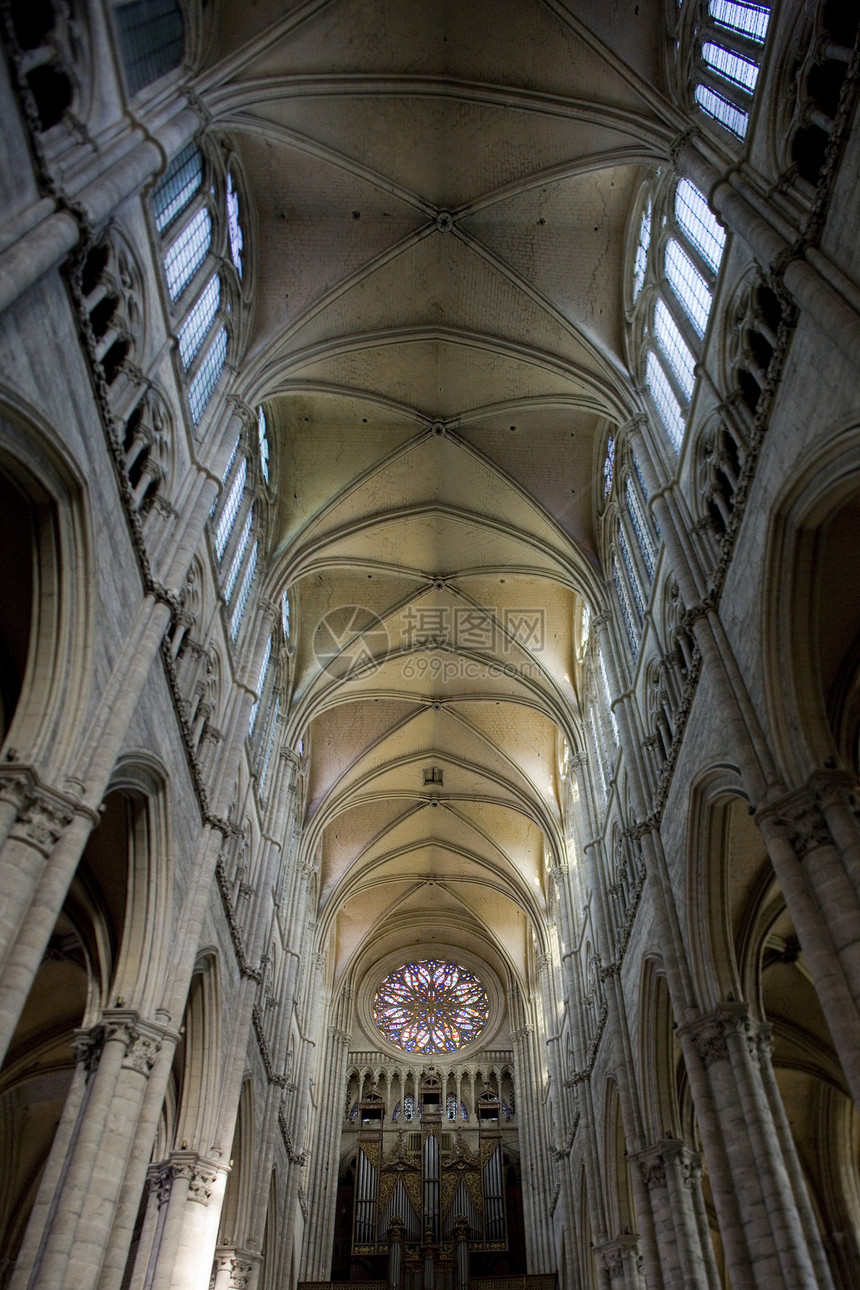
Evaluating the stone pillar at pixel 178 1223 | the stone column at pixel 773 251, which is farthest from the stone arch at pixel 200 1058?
the stone column at pixel 773 251

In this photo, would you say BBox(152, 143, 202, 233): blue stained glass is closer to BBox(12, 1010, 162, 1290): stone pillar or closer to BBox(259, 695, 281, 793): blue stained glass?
BBox(12, 1010, 162, 1290): stone pillar

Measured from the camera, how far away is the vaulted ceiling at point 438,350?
16.0 meters

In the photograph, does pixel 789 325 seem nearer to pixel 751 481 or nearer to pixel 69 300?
pixel 751 481

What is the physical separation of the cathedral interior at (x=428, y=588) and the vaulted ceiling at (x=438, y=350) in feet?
0.32

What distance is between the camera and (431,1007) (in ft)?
123

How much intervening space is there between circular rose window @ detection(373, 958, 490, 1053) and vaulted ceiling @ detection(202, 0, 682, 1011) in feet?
25.2

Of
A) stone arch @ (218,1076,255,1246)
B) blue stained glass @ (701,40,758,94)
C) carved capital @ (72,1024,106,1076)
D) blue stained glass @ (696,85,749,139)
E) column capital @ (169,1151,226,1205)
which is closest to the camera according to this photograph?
carved capital @ (72,1024,106,1076)

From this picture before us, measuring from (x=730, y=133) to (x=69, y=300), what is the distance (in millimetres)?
9194

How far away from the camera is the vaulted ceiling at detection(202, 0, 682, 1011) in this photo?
15969 mm

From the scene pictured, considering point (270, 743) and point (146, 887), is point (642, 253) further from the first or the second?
point (146, 887)

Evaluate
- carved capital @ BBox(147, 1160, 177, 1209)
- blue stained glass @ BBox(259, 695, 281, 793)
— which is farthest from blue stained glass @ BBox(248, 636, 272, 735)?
carved capital @ BBox(147, 1160, 177, 1209)

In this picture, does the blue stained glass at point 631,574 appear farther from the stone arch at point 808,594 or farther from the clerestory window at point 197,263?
the clerestory window at point 197,263

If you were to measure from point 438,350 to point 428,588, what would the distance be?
6726 mm

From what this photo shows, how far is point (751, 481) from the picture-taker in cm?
1149
